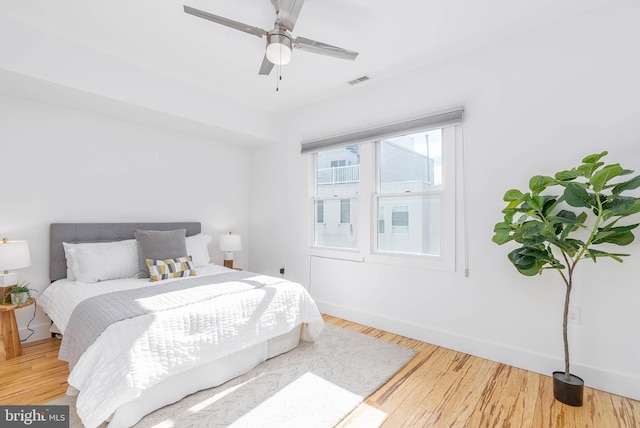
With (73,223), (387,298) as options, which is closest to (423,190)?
(387,298)

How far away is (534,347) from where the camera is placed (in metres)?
2.37

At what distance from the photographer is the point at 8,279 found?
254 centimetres

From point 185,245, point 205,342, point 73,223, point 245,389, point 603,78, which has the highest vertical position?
point 603,78

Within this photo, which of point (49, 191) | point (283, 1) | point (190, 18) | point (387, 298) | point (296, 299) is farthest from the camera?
point (387, 298)

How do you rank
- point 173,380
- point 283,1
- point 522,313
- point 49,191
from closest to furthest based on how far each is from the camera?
point 283,1, point 173,380, point 522,313, point 49,191

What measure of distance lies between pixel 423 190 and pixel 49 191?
3680mm

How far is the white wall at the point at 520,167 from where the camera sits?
81.7 inches

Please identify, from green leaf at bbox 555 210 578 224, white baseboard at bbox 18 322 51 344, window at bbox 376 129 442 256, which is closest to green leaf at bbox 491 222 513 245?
green leaf at bbox 555 210 578 224

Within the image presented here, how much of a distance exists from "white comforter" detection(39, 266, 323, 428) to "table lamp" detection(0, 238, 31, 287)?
303 mm

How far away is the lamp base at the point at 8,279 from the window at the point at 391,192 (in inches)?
113

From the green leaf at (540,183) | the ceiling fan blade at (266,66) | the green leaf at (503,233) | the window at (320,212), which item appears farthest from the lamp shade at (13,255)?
the green leaf at (540,183)

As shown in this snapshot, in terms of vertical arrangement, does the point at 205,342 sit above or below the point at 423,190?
below

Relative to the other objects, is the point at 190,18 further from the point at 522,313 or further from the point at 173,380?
the point at 522,313

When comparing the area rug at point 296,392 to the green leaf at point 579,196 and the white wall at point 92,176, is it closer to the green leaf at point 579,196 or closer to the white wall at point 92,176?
the green leaf at point 579,196
